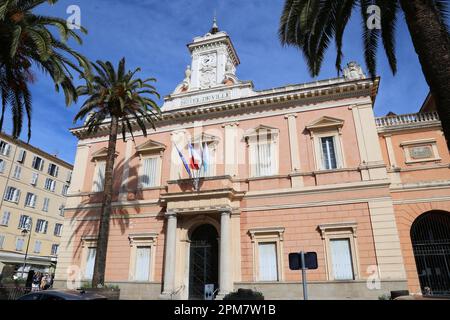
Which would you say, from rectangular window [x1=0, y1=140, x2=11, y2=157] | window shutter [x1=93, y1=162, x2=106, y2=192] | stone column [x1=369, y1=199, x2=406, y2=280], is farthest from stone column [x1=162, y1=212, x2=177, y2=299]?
rectangular window [x1=0, y1=140, x2=11, y2=157]

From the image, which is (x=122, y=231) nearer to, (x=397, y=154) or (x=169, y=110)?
(x=169, y=110)

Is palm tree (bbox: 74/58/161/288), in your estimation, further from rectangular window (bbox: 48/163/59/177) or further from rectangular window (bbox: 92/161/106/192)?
rectangular window (bbox: 48/163/59/177)

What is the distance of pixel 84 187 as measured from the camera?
866 inches

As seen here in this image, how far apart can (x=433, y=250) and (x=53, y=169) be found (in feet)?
140

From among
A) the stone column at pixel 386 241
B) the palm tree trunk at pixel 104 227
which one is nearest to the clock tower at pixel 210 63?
the palm tree trunk at pixel 104 227

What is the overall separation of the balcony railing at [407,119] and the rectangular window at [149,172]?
13.4 meters

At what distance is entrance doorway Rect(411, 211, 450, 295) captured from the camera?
1517 cm

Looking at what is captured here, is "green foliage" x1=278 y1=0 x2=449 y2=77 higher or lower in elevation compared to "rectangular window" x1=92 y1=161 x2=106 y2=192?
higher

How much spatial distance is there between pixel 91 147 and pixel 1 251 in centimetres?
2118

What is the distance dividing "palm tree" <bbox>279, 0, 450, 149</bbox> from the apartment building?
3282 cm

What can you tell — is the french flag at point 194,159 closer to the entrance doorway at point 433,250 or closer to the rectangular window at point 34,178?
the entrance doorway at point 433,250

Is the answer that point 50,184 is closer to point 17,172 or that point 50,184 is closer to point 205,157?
point 17,172

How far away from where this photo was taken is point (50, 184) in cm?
4247
